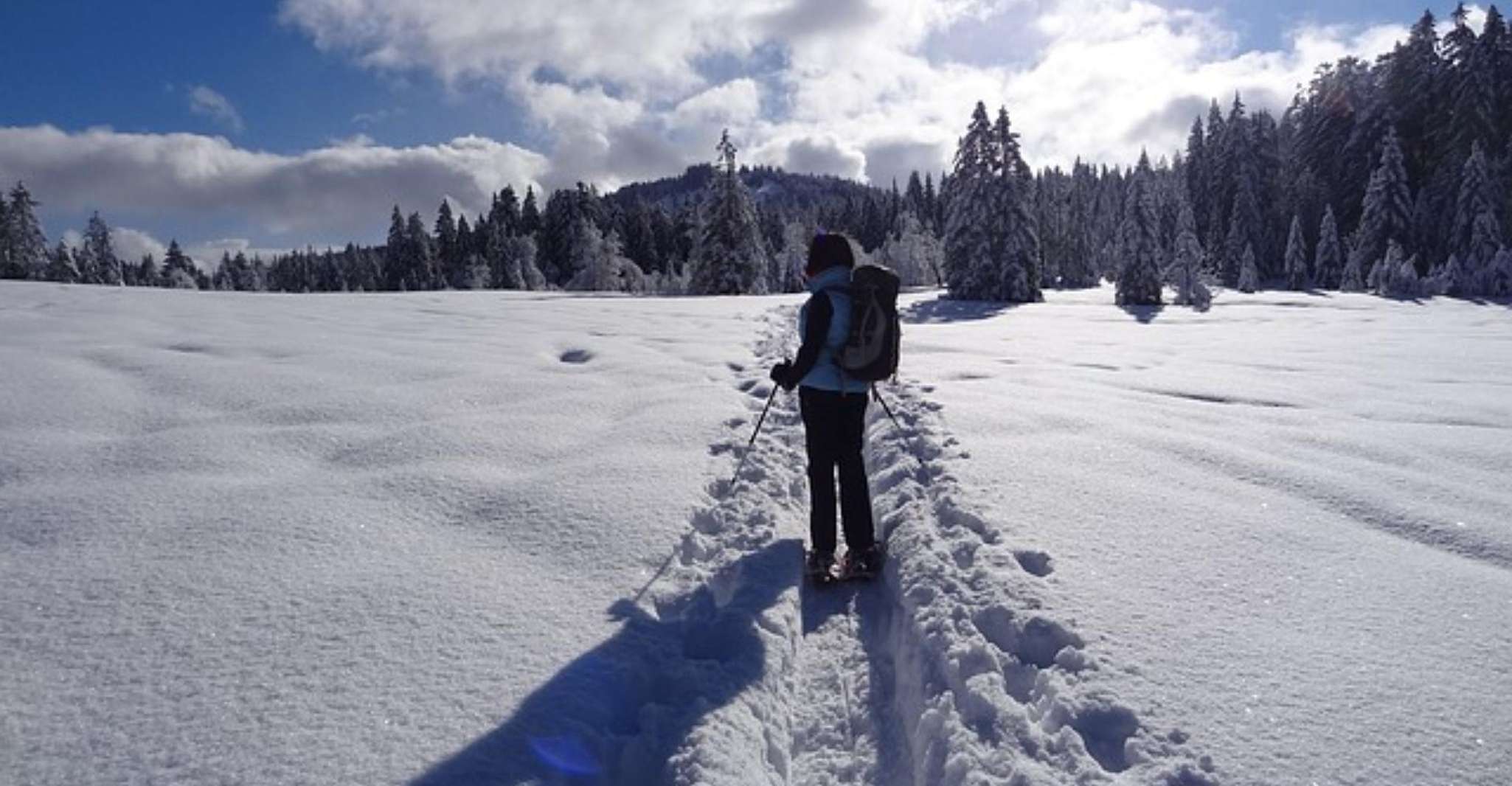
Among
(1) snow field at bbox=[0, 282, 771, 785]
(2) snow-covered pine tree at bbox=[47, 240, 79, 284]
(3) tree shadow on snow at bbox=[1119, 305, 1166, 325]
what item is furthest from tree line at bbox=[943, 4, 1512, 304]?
(2) snow-covered pine tree at bbox=[47, 240, 79, 284]

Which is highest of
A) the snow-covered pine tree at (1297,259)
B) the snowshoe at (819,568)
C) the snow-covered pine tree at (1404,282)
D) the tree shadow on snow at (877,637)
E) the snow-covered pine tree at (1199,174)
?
the snow-covered pine tree at (1199,174)

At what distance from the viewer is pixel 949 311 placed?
94.7 ft

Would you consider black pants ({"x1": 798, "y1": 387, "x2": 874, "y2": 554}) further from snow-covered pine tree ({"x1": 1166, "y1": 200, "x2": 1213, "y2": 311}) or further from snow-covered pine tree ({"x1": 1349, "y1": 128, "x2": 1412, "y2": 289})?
snow-covered pine tree ({"x1": 1349, "y1": 128, "x2": 1412, "y2": 289})

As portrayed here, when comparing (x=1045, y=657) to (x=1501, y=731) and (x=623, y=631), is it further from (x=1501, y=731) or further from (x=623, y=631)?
(x=623, y=631)

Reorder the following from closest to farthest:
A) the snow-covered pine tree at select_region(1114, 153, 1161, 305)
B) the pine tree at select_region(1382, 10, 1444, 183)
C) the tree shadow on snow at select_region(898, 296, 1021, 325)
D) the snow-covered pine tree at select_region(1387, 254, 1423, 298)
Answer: the tree shadow on snow at select_region(898, 296, 1021, 325) < the snow-covered pine tree at select_region(1114, 153, 1161, 305) < the snow-covered pine tree at select_region(1387, 254, 1423, 298) < the pine tree at select_region(1382, 10, 1444, 183)

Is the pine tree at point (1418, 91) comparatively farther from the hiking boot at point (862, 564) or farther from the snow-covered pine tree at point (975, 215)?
the hiking boot at point (862, 564)

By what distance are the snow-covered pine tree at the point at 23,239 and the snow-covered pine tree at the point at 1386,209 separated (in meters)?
90.6

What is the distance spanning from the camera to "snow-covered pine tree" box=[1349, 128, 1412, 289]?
43.4m

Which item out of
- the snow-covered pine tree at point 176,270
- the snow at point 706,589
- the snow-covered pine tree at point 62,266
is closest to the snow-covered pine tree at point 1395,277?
the snow at point 706,589

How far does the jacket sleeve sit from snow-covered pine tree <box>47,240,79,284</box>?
77.5m

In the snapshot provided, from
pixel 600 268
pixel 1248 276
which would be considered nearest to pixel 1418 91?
pixel 1248 276

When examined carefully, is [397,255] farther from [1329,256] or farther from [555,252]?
[1329,256]

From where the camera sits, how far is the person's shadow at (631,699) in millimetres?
2859

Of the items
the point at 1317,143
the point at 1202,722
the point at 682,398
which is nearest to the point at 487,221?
the point at 1317,143
